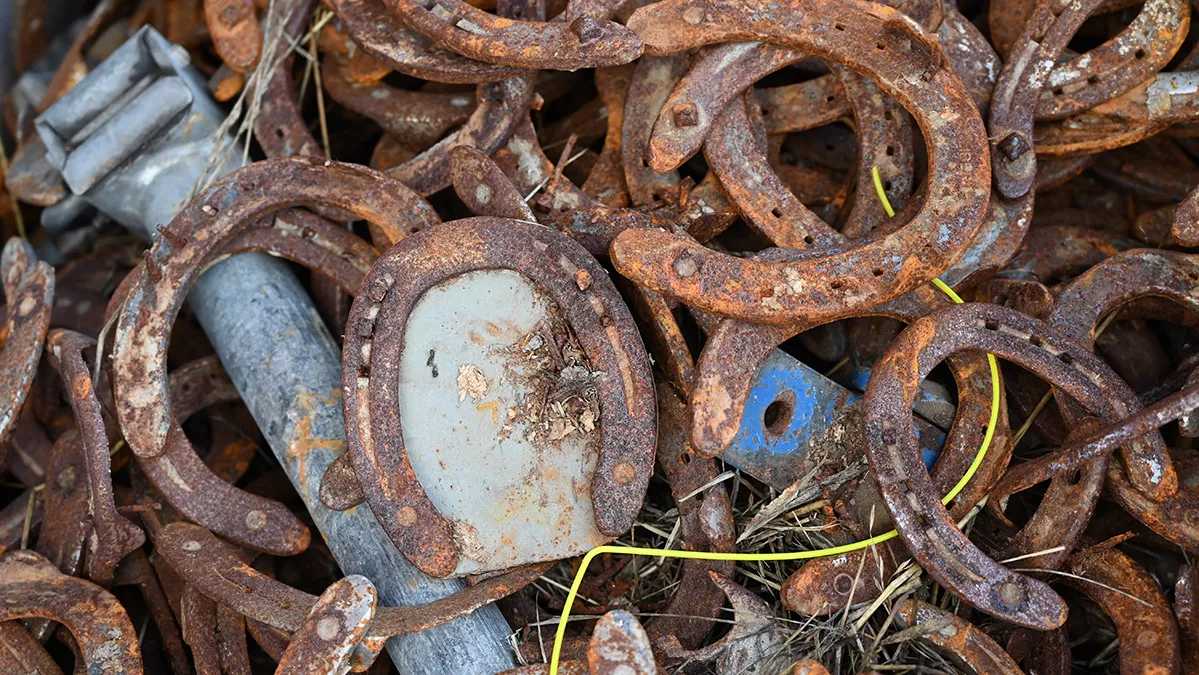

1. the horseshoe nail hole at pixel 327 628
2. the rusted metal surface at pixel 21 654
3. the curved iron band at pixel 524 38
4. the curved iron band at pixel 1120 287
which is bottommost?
the rusted metal surface at pixel 21 654

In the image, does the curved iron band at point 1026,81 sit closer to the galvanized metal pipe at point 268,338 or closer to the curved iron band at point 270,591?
the curved iron band at point 270,591

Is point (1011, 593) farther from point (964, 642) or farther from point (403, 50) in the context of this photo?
point (403, 50)

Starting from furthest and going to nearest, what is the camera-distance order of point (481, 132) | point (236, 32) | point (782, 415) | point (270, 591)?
point (236, 32) < point (481, 132) < point (782, 415) < point (270, 591)

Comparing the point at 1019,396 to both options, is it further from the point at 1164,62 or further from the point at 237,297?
the point at 237,297

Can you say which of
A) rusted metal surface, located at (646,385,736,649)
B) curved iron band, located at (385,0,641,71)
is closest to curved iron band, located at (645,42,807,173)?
curved iron band, located at (385,0,641,71)

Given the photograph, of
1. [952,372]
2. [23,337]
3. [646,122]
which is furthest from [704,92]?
[23,337]

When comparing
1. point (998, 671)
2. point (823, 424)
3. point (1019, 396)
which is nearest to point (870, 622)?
point (998, 671)

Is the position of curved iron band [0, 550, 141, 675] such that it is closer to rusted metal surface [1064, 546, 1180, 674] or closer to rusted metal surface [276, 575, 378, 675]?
rusted metal surface [276, 575, 378, 675]

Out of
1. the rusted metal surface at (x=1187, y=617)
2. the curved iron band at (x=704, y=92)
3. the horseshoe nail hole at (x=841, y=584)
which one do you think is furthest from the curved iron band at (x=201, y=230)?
the rusted metal surface at (x=1187, y=617)
